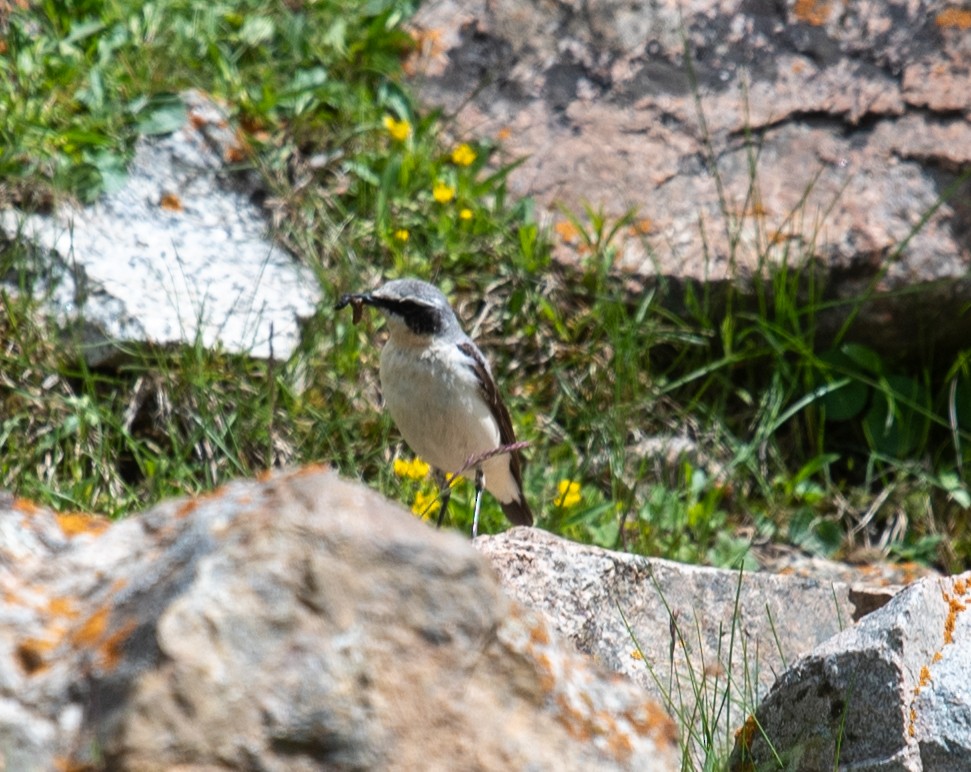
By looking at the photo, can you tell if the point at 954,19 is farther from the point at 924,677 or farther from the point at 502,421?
the point at 924,677

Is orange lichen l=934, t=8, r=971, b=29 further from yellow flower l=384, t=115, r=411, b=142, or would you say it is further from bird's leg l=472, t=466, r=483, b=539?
bird's leg l=472, t=466, r=483, b=539

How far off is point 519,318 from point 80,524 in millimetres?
5271

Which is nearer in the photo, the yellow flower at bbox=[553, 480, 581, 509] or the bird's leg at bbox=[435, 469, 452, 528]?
the bird's leg at bbox=[435, 469, 452, 528]

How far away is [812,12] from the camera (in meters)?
8.93

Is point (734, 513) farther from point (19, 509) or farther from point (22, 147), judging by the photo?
point (19, 509)

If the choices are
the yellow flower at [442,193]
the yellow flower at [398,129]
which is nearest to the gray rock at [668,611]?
the yellow flower at [442,193]

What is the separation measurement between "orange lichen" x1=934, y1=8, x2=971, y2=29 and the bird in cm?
438

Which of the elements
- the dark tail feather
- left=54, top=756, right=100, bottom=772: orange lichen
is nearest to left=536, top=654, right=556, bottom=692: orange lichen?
left=54, top=756, right=100, bottom=772: orange lichen

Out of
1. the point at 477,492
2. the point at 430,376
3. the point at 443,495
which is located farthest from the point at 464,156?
the point at 443,495

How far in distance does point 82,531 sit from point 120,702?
0.66 m

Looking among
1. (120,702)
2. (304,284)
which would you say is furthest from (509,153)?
(120,702)

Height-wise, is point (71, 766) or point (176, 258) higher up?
point (176, 258)

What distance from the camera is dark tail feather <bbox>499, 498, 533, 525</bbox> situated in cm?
702

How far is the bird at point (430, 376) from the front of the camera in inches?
251
